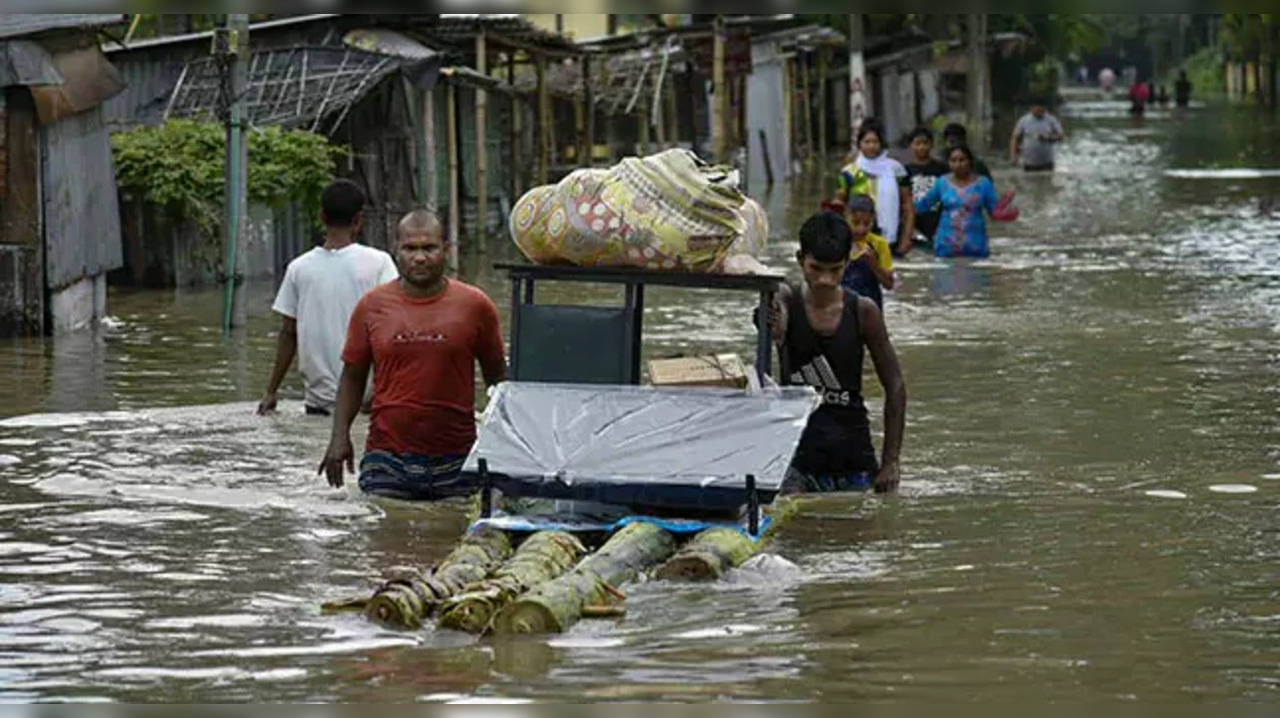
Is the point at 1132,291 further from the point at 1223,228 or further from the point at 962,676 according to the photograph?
the point at 962,676

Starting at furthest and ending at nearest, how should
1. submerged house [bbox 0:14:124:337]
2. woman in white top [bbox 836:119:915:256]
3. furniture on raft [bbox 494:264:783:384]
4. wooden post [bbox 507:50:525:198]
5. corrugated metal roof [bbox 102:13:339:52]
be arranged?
wooden post [bbox 507:50:525:198], corrugated metal roof [bbox 102:13:339:52], woman in white top [bbox 836:119:915:256], submerged house [bbox 0:14:124:337], furniture on raft [bbox 494:264:783:384]

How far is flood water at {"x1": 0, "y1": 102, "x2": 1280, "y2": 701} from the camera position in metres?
7.39

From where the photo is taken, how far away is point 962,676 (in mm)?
7398

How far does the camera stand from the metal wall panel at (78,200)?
17.6m

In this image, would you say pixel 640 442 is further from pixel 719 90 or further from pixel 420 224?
pixel 719 90

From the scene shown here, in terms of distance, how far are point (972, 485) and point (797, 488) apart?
122cm

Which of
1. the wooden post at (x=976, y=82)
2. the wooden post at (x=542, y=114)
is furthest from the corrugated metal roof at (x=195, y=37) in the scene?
the wooden post at (x=976, y=82)

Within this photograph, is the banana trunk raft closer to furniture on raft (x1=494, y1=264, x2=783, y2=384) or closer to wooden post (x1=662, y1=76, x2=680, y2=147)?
furniture on raft (x1=494, y1=264, x2=783, y2=384)

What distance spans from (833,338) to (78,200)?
9.69 m

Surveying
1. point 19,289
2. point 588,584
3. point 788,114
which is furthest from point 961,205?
point 788,114

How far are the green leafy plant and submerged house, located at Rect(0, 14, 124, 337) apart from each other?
275 centimetres

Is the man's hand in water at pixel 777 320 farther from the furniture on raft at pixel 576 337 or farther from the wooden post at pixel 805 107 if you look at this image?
the wooden post at pixel 805 107

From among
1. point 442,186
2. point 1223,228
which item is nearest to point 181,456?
point 442,186

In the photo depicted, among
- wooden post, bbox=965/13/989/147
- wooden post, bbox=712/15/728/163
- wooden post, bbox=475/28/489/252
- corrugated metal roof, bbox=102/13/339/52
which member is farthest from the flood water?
wooden post, bbox=965/13/989/147
